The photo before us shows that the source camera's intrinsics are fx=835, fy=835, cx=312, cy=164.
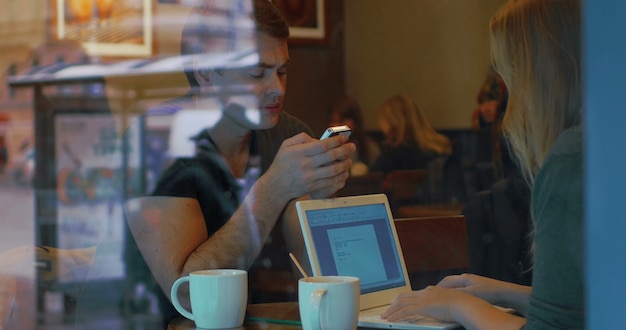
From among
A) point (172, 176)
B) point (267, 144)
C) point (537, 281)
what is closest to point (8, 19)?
point (172, 176)

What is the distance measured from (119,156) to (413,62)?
0.81m

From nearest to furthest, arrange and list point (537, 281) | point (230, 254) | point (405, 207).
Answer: point (537, 281), point (230, 254), point (405, 207)

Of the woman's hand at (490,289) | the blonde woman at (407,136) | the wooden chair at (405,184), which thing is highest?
the blonde woman at (407,136)

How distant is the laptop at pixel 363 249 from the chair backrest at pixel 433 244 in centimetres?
5

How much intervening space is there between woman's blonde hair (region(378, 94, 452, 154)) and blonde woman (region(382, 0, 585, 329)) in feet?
2.04

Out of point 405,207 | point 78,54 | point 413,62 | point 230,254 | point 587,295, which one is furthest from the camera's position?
point 413,62

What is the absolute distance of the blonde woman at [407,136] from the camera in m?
1.95

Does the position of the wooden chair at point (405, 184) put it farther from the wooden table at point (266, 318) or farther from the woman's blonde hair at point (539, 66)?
the woman's blonde hair at point (539, 66)

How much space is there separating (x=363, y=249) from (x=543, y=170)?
1.31 feet

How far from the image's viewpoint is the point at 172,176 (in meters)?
1.59

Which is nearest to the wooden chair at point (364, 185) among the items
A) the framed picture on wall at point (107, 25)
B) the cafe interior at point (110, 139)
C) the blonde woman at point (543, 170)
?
the cafe interior at point (110, 139)

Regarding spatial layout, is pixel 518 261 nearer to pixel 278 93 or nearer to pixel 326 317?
pixel 278 93

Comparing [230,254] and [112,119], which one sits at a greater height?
[112,119]

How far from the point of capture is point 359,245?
135 centimetres
